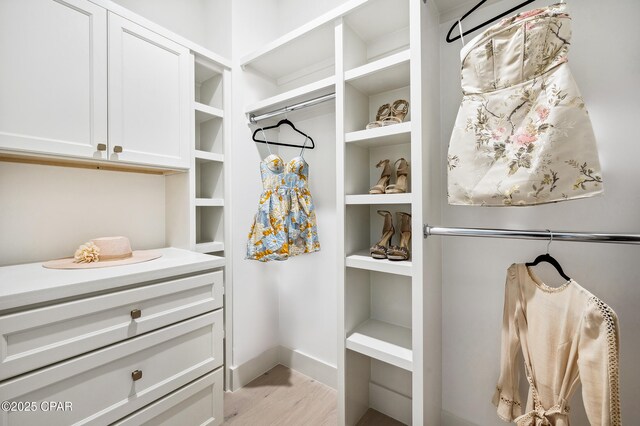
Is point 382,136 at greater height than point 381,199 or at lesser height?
greater

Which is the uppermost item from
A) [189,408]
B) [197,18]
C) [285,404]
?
Answer: [197,18]

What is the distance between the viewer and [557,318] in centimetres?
92

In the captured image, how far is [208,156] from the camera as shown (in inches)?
66.3

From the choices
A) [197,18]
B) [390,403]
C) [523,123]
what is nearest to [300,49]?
[197,18]

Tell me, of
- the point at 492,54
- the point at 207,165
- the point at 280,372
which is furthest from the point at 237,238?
the point at 492,54

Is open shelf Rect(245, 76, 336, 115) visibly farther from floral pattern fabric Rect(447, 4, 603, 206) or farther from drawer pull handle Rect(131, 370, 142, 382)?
drawer pull handle Rect(131, 370, 142, 382)

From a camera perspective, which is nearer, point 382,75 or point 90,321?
point 90,321

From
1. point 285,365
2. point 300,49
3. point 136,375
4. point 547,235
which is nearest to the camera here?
point 547,235

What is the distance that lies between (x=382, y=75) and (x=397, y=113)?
20cm

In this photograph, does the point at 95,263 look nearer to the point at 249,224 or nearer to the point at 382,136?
the point at 249,224

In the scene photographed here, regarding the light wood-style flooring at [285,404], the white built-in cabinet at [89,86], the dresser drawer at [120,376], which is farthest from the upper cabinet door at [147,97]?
the light wood-style flooring at [285,404]

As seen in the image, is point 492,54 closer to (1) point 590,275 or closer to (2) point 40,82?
(1) point 590,275

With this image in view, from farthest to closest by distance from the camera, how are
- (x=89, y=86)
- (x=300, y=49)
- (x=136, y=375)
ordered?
(x=300, y=49)
(x=89, y=86)
(x=136, y=375)

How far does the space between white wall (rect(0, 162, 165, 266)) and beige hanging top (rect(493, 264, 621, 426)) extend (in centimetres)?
196
